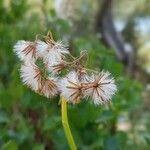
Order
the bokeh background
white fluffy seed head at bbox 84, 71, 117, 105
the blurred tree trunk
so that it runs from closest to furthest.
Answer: white fluffy seed head at bbox 84, 71, 117, 105
the bokeh background
the blurred tree trunk

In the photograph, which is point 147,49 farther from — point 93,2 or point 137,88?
point 137,88

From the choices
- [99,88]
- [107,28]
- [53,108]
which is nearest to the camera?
[99,88]

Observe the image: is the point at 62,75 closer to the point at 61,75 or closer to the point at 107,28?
the point at 61,75

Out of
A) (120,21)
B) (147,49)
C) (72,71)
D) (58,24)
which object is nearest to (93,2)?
(147,49)

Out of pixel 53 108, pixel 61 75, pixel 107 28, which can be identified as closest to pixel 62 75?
pixel 61 75

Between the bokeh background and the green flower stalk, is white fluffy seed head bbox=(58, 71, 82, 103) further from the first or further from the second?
the bokeh background

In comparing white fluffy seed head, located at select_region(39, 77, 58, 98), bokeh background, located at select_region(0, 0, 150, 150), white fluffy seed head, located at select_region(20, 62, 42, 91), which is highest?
bokeh background, located at select_region(0, 0, 150, 150)

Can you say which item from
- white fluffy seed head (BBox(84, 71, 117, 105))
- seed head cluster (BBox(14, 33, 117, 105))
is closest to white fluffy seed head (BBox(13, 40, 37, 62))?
seed head cluster (BBox(14, 33, 117, 105))
